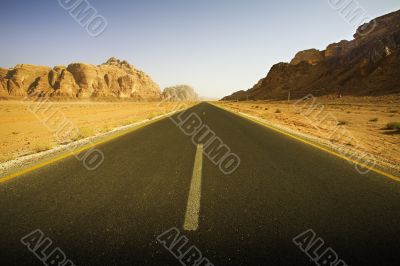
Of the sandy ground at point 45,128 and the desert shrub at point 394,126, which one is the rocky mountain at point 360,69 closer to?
the desert shrub at point 394,126

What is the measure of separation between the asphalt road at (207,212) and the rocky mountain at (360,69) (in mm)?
41162

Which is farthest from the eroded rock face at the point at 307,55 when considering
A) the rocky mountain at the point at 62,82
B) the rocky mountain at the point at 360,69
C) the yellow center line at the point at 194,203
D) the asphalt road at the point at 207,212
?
the yellow center line at the point at 194,203

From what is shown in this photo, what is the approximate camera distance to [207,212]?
2703 mm

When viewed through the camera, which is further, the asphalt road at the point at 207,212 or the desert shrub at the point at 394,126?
the desert shrub at the point at 394,126

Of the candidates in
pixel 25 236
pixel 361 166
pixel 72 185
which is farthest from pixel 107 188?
pixel 361 166

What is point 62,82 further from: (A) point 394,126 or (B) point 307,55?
(A) point 394,126

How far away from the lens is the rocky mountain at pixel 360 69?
40.2 m

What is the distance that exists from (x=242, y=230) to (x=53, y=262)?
1834 millimetres

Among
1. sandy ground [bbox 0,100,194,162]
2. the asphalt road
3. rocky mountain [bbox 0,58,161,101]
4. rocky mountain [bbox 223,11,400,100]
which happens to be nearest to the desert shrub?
the asphalt road

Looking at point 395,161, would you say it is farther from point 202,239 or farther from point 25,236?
point 25,236

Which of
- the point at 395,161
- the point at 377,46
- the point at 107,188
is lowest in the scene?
the point at 395,161

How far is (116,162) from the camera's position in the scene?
4.91m

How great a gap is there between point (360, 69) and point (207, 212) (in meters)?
58.8

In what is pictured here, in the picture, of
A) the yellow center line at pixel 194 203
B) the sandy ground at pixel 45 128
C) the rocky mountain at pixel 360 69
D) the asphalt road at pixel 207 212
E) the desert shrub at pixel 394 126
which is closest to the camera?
the asphalt road at pixel 207 212
